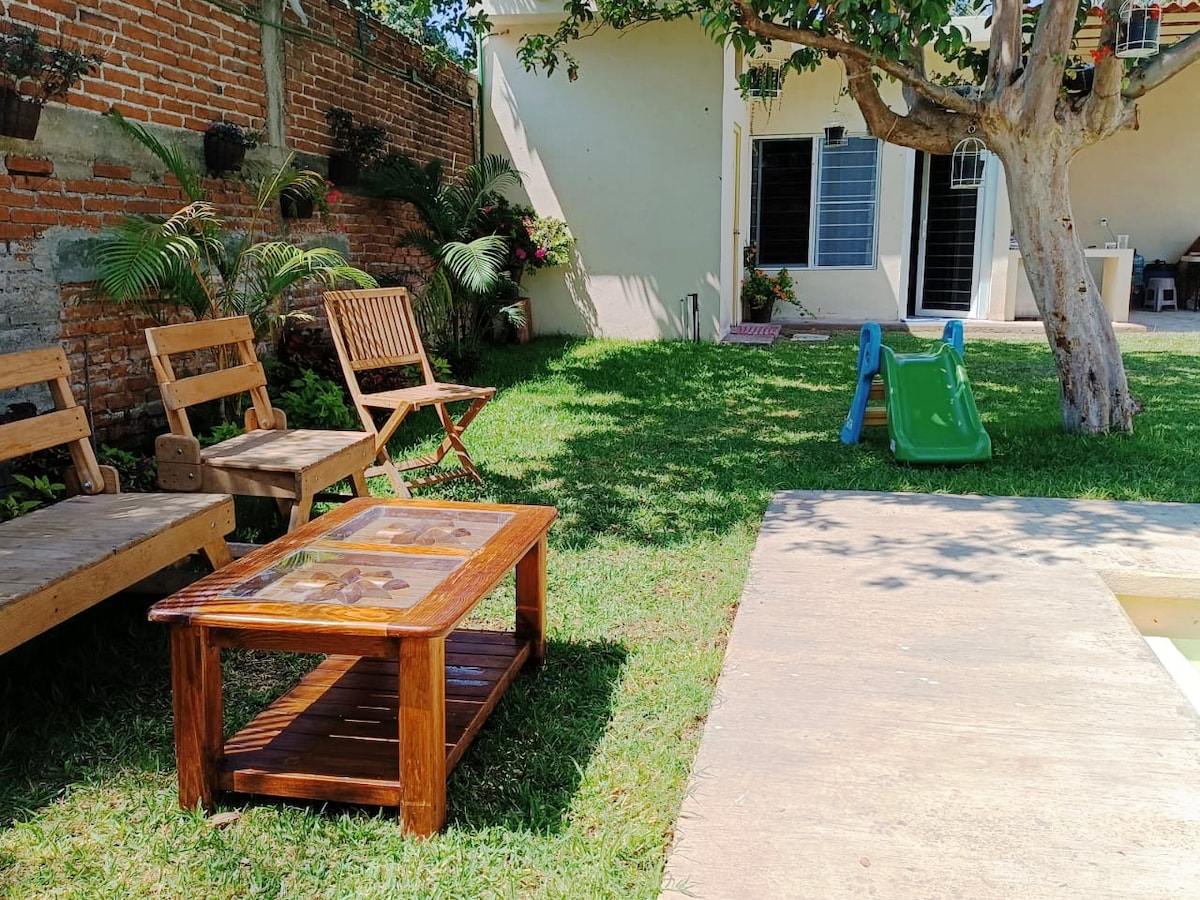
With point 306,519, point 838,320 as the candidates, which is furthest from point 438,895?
point 838,320

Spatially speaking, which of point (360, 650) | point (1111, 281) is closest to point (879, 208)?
point (1111, 281)

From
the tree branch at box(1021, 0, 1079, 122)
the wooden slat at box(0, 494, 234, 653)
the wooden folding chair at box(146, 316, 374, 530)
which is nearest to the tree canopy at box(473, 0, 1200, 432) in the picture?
the tree branch at box(1021, 0, 1079, 122)

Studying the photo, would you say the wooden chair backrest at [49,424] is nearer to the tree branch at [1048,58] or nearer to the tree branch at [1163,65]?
the tree branch at [1048,58]

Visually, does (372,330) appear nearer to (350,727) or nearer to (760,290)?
(350,727)

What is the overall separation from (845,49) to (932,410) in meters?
2.03

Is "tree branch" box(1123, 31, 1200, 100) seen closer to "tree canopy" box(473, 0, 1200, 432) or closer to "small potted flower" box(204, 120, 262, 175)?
"tree canopy" box(473, 0, 1200, 432)

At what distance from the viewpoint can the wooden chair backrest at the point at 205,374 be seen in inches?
153

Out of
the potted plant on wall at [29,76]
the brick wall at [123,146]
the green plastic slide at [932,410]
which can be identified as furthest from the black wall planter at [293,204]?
the green plastic slide at [932,410]

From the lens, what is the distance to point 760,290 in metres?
11.8

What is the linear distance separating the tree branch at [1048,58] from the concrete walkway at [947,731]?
2.53 metres

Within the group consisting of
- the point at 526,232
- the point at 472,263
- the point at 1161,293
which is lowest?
the point at 1161,293

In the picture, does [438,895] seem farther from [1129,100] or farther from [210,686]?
[1129,100]

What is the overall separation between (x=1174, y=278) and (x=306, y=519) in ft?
43.9

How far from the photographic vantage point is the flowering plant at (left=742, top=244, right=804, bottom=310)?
1178 cm
